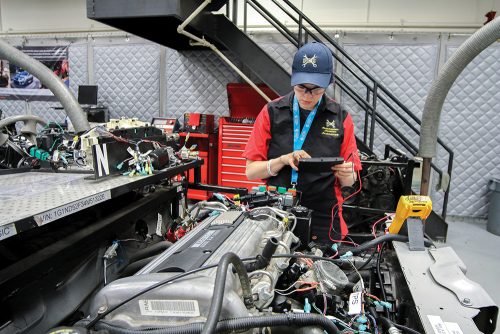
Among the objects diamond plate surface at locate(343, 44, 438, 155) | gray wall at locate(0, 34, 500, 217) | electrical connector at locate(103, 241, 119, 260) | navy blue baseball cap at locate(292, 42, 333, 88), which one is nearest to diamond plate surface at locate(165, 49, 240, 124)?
gray wall at locate(0, 34, 500, 217)

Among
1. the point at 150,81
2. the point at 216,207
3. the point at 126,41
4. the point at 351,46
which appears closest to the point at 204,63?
the point at 150,81

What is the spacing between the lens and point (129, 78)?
501 centimetres

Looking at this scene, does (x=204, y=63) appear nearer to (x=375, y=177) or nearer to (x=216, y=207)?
(x=375, y=177)

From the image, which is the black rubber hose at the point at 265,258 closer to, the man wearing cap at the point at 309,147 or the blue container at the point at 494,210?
the man wearing cap at the point at 309,147

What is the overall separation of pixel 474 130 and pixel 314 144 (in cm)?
360

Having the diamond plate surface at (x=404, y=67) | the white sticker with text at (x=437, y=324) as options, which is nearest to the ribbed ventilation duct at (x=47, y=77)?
the white sticker with text at (x=437, y=324)

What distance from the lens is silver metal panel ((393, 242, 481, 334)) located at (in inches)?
29.4

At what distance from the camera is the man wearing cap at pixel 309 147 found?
5.35 ft

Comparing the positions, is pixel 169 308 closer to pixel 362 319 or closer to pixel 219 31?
pixel 362 319

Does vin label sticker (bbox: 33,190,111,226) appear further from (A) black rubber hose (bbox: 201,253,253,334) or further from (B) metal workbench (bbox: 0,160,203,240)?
(A) black rubber hose (bbox: 201,253,253,334)

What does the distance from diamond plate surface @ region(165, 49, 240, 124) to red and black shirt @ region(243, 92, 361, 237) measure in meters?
3.14

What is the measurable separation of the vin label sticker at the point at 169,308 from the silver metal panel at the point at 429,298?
525mm

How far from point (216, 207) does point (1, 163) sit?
127cm

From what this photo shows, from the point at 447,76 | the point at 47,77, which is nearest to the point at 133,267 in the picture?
the point at 47,77
